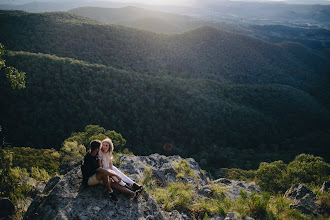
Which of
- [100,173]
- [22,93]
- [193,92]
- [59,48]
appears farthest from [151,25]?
[100,173]

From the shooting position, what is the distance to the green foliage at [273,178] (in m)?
11.8

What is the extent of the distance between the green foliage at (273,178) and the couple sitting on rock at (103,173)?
31.9ft

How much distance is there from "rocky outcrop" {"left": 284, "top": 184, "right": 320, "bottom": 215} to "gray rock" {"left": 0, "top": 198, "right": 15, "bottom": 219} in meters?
8.53

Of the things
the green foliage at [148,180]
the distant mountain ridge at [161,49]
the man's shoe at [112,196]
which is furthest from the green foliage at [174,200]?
the distant mountain ridge at [161,49]

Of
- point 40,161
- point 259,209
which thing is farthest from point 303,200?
point 40,161

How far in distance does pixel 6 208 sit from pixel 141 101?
1009 inches

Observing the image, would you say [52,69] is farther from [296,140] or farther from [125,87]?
[296,140]

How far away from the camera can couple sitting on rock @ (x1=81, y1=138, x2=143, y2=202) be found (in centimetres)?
520

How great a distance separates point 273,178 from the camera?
43.5ft

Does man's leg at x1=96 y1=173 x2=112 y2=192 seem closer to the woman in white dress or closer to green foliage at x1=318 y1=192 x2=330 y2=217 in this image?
the woman in white dress

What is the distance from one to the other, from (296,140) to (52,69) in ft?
142

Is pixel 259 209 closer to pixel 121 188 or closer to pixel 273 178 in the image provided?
pixel 121 188

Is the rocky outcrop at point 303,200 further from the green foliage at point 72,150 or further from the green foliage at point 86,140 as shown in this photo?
the green foliage at point 72,150

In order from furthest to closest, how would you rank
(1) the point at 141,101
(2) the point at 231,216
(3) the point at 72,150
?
(1) the point at 141,101 < (3) the point at 72,150 < (2) the point at 231,216
